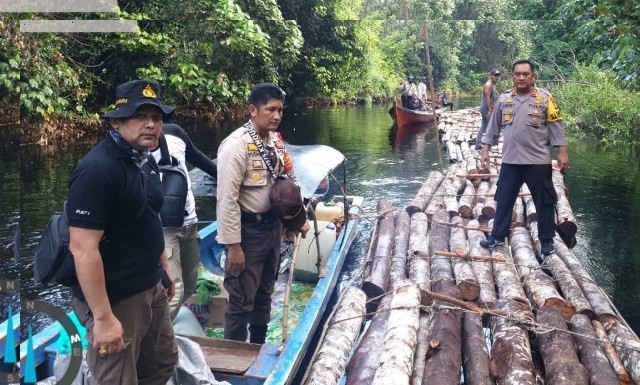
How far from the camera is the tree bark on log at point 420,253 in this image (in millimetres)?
4898

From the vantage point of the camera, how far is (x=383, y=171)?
13.1 metres

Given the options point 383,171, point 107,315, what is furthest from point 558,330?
point 383,171

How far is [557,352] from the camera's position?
11.6 ft

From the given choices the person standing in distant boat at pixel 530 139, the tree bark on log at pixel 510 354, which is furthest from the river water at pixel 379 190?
the tree bark on log at pixel 510 354

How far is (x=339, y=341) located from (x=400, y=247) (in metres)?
2.29

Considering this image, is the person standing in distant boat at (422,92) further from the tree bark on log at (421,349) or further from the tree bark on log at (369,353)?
the tree bark on log at (369,353)

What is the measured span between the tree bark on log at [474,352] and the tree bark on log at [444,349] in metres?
0.05

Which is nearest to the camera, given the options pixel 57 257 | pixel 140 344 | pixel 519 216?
pixel 57 257

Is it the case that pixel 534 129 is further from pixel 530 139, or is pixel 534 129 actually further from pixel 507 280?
pixel 507 280

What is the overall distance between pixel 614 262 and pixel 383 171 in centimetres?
652

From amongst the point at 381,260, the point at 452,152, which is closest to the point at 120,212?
the point at 381,260

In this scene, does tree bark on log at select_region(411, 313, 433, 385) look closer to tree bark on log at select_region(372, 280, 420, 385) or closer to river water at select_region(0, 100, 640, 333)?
tree bark on log at select_region(372, 280, 420, 385)

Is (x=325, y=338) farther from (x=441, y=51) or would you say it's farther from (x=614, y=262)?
(x=441, y=51)

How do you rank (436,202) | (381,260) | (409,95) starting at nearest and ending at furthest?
(381,260) < (436,202) < (409,95)
